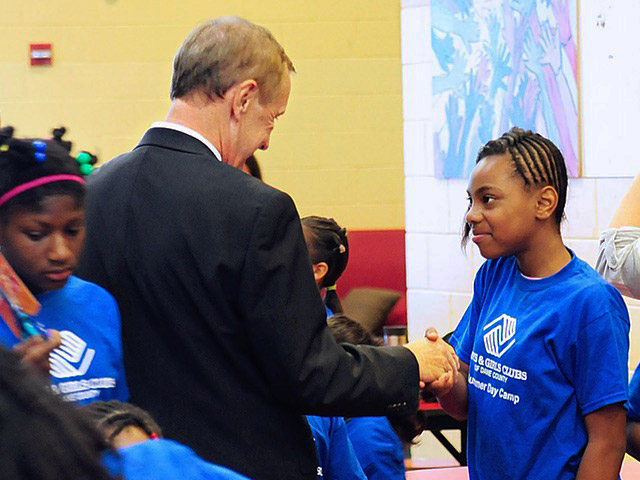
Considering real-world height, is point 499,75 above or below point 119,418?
Answer: above

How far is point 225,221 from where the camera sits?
5.42 ft

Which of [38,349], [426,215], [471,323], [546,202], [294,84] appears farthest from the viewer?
[294,84]

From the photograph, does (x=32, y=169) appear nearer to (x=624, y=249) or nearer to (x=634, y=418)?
(x=624, y=249)

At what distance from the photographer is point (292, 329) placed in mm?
1634

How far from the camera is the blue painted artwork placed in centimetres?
382

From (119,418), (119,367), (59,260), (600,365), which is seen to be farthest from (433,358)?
(119,418)

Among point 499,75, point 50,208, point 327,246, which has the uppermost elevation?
point 499,75

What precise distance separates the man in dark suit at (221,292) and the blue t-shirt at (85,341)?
0.06 m

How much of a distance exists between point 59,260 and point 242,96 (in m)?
0.45

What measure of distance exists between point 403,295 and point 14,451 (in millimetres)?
5102

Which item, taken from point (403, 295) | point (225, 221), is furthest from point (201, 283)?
point (403, 295)

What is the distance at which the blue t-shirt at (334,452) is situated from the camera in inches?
81.0

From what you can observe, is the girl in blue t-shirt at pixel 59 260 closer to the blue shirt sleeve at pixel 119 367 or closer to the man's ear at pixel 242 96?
the blue shirt sleeve at pixel 119 367

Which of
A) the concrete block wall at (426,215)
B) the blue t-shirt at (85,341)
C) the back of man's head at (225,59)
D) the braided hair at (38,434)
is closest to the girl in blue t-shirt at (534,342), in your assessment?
the back of man's head at (225,59)
